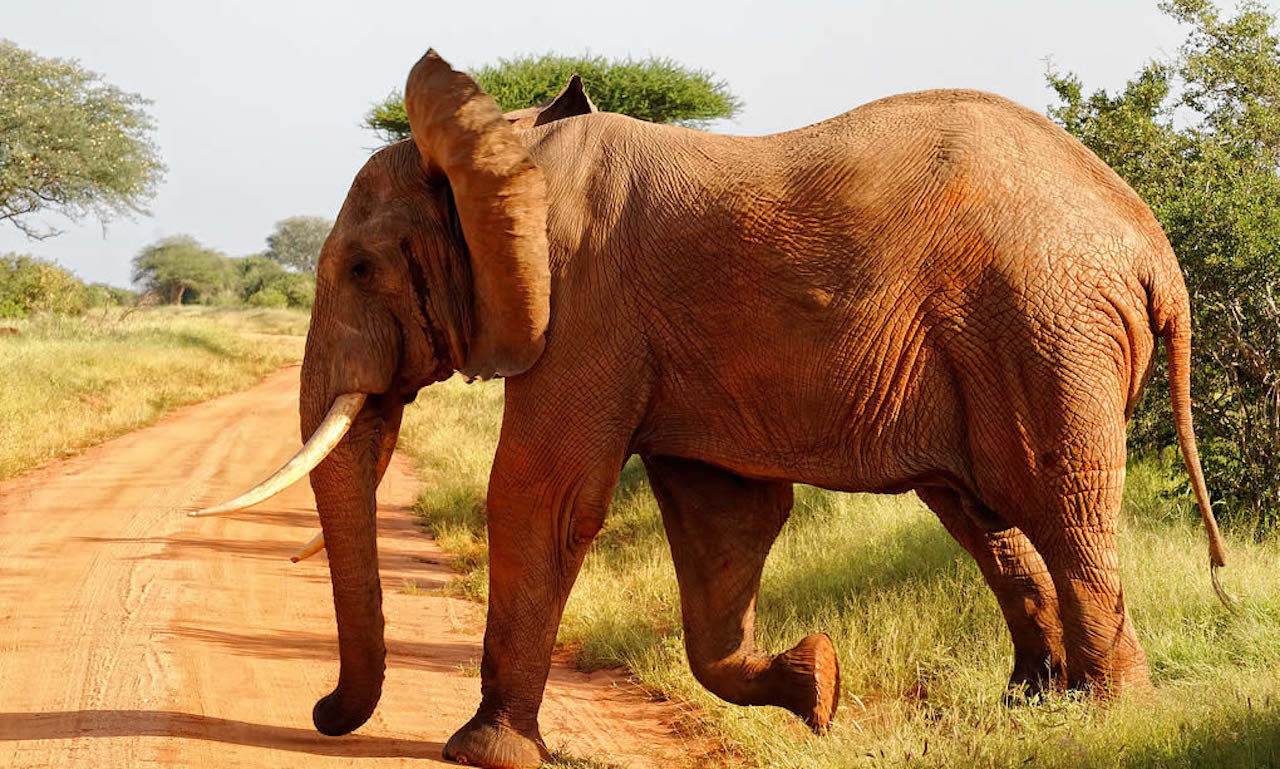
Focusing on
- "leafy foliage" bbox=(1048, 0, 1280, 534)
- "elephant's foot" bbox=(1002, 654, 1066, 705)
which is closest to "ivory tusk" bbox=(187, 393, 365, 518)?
"elephant's foot" bbox=(1002, 654, 1066, 705)

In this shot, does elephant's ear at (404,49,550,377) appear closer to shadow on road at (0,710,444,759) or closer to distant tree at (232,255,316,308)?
shadow on road at (0,710,444,759)

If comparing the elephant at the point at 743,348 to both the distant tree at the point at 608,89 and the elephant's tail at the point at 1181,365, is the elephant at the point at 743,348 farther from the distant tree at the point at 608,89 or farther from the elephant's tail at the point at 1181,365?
the distant tree at the point at 608,89

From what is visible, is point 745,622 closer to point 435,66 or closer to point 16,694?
point 435,66

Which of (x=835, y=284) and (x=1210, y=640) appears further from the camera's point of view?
(x=1210, y=640)

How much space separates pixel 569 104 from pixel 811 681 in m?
2.53

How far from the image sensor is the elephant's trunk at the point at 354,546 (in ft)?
16.0

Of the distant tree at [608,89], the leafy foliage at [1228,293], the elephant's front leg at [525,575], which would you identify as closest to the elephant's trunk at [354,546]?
the elephant's front leg at [525,575]

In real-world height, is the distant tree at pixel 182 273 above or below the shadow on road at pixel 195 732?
above

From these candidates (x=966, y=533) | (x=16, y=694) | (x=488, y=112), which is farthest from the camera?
(x=16, y=694)

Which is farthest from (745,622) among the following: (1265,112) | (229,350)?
(229,350)

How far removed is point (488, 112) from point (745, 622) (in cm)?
215

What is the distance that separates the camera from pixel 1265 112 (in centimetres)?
958

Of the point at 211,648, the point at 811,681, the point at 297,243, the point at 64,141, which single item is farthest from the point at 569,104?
the point at 297,243

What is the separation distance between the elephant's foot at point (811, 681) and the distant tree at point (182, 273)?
70497 mm
